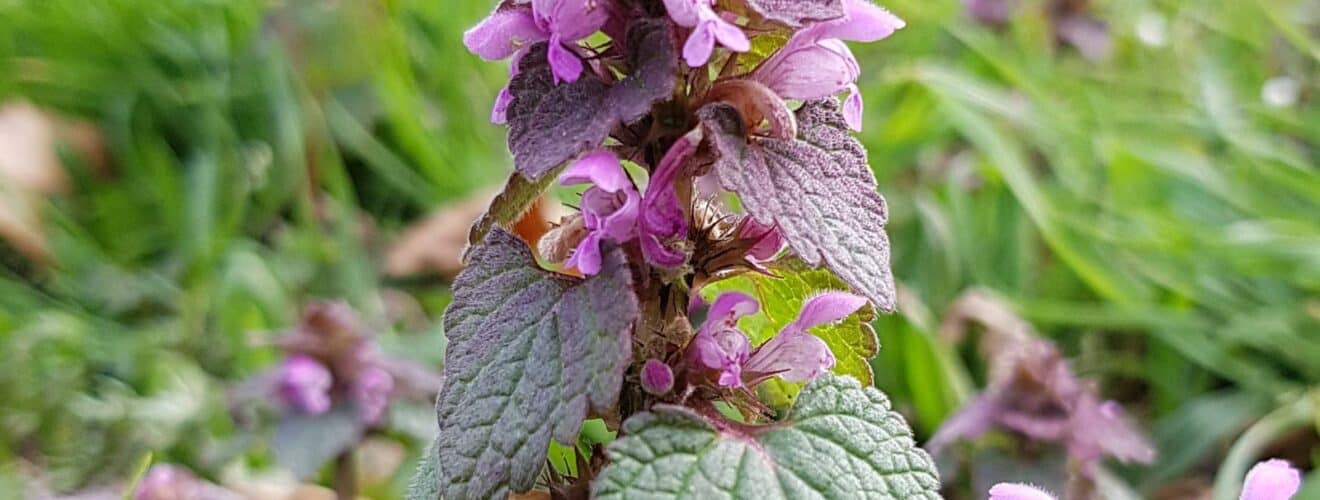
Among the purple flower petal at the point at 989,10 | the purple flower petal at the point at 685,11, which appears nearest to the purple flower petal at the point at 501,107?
the purple flower petal at the point at 685,11

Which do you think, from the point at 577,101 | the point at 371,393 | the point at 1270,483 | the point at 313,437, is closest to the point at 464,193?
the point at 371,393

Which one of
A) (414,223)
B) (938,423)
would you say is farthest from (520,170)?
(414,223)

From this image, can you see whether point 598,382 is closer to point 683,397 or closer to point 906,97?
point 683,397

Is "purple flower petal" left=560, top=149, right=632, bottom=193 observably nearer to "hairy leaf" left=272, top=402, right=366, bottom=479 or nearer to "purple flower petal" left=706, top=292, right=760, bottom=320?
"purple flower petal" left=706, top=292, right=760, bottom=320

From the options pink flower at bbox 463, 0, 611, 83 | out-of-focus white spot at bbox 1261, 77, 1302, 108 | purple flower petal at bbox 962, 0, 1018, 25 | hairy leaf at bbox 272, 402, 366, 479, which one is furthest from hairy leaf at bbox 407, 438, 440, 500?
purple flower petal at bbox 962, 0, 1018, 25

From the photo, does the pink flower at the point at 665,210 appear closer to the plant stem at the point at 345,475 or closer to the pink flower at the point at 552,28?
the pink flower at the point at 552,28

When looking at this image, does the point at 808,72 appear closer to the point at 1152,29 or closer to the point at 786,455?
the point at 786,455
